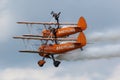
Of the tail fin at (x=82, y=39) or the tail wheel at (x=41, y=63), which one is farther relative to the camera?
the tail wheel at (x=41, y=63)

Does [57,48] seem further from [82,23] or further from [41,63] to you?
[82,23]

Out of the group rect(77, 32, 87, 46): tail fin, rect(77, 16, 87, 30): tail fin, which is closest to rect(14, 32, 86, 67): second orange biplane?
rect(77, 32, 87, 46): tail fin

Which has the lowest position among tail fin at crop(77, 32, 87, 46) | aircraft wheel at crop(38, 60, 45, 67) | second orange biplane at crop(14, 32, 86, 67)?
aircraft wheel at crop(38, 60, 45, 67)

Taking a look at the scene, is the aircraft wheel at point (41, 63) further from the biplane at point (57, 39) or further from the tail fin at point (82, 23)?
the tail fin at point (82, 23)

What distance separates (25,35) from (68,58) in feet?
41.0

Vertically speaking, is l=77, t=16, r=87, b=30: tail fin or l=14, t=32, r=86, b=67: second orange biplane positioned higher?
l=77, t=16, r=87, b=30: tail fin

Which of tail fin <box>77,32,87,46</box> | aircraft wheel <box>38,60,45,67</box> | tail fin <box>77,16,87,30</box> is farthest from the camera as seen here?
tail fin <box>77,16,87,30</box>

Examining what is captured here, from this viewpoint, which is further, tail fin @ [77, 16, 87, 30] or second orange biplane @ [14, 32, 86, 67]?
tail fin @ [77, 16, 87, 30]

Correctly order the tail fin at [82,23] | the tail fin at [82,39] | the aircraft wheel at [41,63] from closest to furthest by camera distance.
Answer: the tail fin at [82,39] → the aircraft wheel at [41,63] → the tail fin at [82,23]

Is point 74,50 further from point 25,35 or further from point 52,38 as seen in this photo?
point 25,35

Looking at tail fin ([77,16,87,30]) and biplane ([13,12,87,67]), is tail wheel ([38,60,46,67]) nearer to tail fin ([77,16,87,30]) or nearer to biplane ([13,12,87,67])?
biplane ([13,12,87,67])

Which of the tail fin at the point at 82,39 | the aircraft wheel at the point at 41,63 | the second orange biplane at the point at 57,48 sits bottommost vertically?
the aircraft wheel at the point at 41,63

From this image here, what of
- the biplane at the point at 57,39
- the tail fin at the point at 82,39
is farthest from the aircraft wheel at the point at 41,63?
the tail fin at the point at 82,39

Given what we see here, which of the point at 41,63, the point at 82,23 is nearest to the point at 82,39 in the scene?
the point at 82,23
